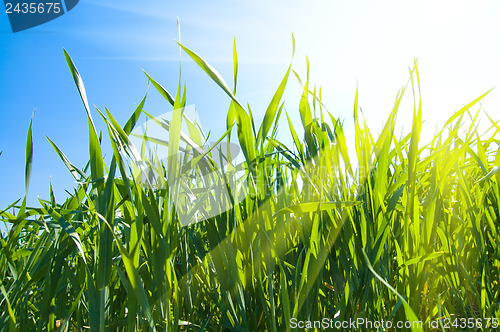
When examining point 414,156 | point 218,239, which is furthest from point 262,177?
point 414,156

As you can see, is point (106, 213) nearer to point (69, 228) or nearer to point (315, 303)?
point (69, 228)

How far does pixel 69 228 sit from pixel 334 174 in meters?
0.46

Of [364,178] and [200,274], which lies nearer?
[364,178]

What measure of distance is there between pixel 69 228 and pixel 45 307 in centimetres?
19

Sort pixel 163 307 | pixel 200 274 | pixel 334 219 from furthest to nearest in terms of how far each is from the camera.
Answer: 1. pixel 200 274
2. pixel 334 219
3. pixel 163 307

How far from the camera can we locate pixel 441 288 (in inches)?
28.4

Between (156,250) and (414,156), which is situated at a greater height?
(414,156)

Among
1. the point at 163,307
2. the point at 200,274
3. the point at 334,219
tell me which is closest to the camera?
the point at 163,307

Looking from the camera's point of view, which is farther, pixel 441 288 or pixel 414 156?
pixel 441 288

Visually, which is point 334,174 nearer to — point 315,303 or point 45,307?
point 315,303

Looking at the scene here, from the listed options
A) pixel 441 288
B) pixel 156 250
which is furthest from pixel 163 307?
pixel 441 288

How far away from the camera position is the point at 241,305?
1.72 feet

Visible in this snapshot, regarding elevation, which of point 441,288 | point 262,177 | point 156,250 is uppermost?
point 262,177

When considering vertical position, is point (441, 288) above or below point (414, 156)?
below
